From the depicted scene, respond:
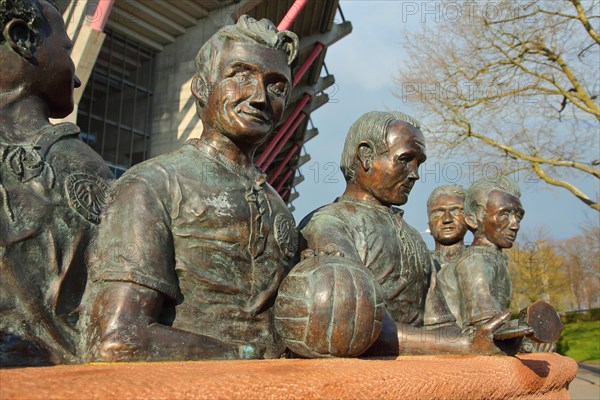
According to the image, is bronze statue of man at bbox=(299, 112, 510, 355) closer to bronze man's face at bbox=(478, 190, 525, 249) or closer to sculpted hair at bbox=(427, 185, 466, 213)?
bronze man's face at bbox=(478, 190, 525, 249)

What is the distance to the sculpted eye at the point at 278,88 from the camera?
2.75m

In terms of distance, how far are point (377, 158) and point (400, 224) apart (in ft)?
1.29

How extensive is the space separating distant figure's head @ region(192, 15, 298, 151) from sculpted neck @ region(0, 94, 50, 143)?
667 millimetres

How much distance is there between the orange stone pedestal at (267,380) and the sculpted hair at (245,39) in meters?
Result: 1.35

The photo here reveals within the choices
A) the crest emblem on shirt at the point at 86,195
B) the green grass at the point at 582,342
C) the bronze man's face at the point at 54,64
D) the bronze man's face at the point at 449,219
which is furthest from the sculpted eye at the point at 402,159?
the green grass at the point at 582,342

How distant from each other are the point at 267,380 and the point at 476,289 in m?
2.85

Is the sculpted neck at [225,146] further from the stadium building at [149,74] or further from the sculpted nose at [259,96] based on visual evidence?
the stadium building at [149,74]

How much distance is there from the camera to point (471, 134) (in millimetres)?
15492

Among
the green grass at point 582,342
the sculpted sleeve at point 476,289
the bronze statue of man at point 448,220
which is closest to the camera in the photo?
the sculpted sleeve at point 476,289

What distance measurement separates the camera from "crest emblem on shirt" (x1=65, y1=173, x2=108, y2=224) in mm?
2418

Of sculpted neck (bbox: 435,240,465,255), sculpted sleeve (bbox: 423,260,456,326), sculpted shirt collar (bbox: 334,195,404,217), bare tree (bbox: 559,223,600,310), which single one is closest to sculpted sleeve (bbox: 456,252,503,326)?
sculpted sleeve (bbox: 423,260,456,326)

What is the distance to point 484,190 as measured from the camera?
14.8 ft

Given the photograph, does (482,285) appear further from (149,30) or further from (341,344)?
(149,30)

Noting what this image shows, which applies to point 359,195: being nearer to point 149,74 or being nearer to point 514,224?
point 514,224
